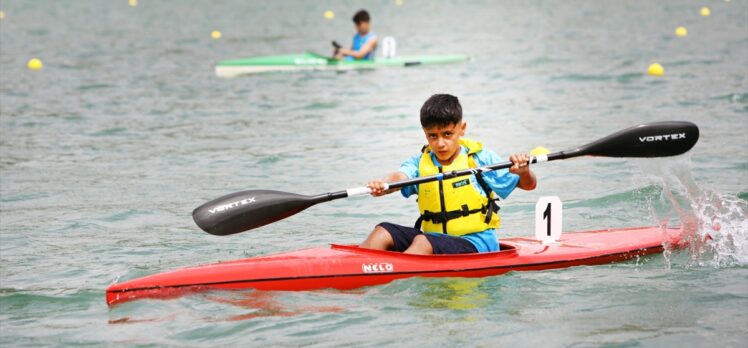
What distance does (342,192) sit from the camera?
6.20m

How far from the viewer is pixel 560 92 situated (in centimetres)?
1520

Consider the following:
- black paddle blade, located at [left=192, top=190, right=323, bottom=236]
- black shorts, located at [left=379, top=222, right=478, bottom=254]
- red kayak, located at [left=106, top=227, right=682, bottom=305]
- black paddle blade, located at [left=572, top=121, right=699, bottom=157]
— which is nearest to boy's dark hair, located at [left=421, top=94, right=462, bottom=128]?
black shorts, located at [left=379, top=222, right=478, bottom=254]

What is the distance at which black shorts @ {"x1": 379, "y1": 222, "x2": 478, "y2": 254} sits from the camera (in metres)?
6.09

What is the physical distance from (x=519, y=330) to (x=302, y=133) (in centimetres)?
745

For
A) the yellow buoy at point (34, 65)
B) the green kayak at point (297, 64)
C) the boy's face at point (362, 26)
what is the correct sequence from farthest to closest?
the yellow buoy at point (34, 65), the green kayak at point (297, 64), the boy's face at point (362, 26)

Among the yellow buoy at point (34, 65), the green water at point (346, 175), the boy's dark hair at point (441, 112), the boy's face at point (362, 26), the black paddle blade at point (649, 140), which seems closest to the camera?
the green water at point (346, 175)

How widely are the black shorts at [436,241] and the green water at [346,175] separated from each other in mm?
176

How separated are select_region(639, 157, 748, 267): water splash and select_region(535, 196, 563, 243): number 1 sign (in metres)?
0.68

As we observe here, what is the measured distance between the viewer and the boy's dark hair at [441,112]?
5.86m

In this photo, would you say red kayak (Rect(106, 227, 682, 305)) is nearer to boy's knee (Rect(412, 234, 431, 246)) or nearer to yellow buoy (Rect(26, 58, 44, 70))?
boy's knee (Rect(412, 234, 431, 246))

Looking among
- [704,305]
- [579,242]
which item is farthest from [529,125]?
[704,305]

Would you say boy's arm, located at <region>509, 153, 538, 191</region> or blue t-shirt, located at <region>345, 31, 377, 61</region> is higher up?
blue t-shirt, located at <region>345, 31, 377, 61</region>

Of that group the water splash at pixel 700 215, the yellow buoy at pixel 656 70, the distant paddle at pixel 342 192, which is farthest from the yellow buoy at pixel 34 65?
the distant paddle at pixel 342 192

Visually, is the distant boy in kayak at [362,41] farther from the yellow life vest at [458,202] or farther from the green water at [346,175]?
the yellow life vest at [458,202]
